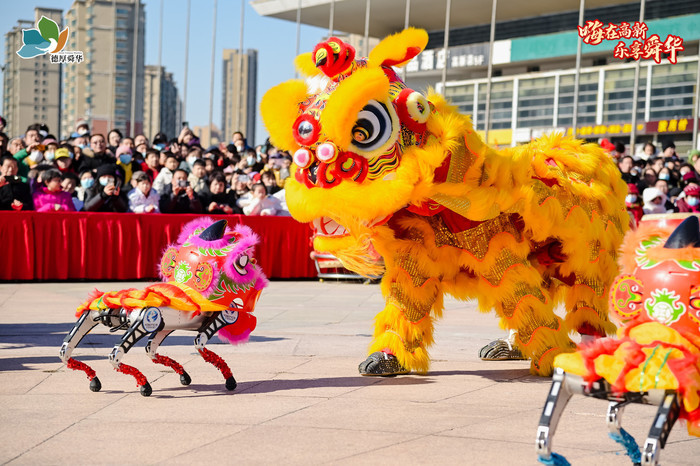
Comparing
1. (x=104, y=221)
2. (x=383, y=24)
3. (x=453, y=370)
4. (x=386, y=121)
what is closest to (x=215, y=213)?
(x=104, y=221)

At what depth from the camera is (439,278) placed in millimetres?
6008

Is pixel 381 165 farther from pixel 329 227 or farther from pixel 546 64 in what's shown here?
pixel 546 64

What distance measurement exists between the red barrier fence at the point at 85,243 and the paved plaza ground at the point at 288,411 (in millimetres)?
4292

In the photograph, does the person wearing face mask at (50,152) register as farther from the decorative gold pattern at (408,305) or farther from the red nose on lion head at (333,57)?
the red nose on lion head at (333,57)

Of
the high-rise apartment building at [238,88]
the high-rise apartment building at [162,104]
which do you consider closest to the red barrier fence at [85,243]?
the high-rise apartment building at [162,104]

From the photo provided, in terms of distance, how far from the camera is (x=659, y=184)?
550 inches

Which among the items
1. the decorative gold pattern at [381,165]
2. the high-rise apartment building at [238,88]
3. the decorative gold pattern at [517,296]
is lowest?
the decorative gold pattern at [517,296]

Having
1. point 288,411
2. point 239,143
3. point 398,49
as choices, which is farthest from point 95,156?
point 288,411

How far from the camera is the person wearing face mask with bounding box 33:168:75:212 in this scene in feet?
39.1

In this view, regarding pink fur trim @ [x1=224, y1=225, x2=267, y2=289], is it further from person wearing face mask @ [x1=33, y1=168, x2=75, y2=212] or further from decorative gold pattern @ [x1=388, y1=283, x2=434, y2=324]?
person wearing face mask @ [x1=33, y1=168, x2=75, y2=212]

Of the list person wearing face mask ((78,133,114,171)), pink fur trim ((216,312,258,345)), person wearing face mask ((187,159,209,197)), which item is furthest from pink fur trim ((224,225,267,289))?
person wearing face mask ((78,133,114,171))

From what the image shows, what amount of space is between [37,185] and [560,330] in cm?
848

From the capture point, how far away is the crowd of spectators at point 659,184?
13.7m

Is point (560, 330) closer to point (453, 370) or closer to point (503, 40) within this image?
point (453, 370)
